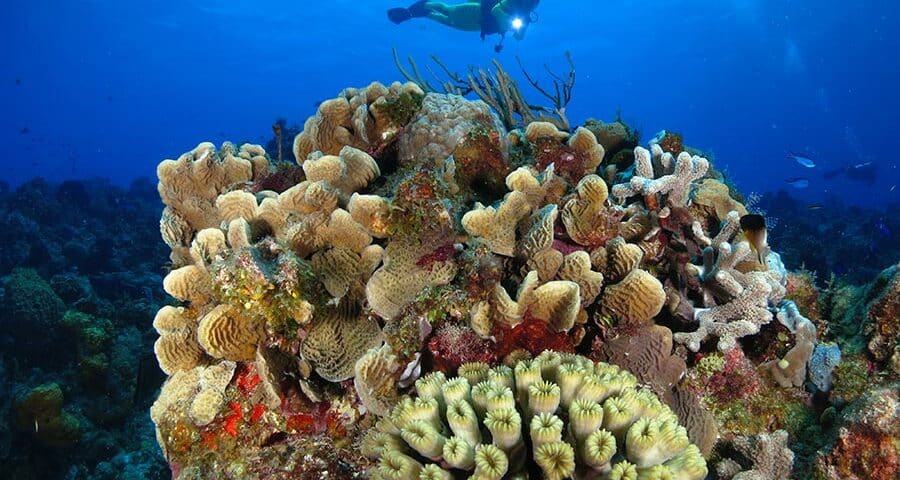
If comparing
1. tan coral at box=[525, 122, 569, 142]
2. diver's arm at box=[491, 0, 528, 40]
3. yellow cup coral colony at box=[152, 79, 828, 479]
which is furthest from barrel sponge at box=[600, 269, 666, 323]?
diver's arm at box=[491, 0, 528, 40]

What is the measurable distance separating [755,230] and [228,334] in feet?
11.4

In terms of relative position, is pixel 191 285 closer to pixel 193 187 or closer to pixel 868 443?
pixel 193 187

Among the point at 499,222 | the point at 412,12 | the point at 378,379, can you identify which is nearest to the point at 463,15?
the point at 412,12

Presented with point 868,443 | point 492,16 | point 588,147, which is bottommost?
point 868,443

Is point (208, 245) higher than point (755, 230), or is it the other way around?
point (208, 245)

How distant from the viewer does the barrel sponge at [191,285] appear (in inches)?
129

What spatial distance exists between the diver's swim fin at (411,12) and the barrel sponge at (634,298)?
783 inches

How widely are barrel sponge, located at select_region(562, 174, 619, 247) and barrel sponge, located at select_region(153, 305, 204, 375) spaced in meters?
2.68

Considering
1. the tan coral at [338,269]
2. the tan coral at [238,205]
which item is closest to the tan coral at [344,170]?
the tan coral at [238,205]

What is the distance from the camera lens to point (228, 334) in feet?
9.93

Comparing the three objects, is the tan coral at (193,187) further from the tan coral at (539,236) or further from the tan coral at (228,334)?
the tan coral at (539,236)

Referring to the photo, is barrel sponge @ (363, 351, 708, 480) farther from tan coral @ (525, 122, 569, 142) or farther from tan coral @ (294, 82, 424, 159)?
tan coral @ (294, 82, 424, 159)

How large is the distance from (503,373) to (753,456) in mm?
1564

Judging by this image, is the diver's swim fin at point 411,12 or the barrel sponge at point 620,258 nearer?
the barrel sponge at point 620,258
